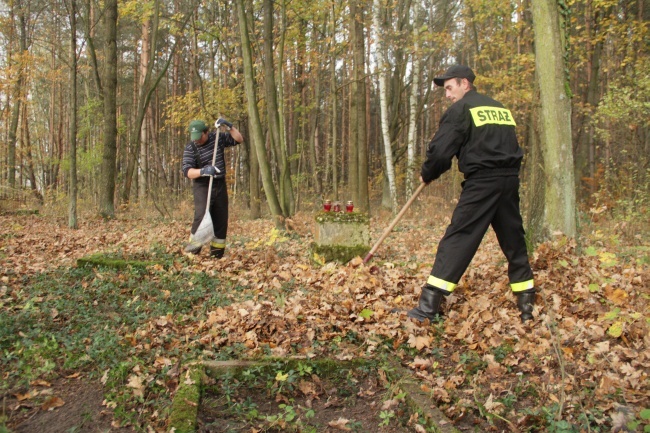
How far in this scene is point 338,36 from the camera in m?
17.6

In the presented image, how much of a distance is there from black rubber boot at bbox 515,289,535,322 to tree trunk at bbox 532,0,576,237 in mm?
1562

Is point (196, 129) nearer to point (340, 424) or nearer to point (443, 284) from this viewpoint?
point (443, 284)

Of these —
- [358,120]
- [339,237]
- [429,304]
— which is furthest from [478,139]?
[358,120]

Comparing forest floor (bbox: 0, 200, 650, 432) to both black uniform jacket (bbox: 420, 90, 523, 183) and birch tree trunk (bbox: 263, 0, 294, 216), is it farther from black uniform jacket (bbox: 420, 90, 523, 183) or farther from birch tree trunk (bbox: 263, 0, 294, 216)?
birch tree trunk (bbox: 263, 0, 294, 216)

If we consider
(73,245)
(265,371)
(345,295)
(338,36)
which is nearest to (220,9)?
(338,36)

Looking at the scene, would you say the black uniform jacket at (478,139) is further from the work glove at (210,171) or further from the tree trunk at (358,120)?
the tree trunk at (358,120)

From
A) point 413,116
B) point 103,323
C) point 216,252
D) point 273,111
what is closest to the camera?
point 103,323

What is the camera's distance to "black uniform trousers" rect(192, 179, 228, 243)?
729 cm

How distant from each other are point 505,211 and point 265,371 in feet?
8.18

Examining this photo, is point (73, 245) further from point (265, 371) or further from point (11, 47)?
point (11, 47)

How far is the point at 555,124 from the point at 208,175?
4635mm

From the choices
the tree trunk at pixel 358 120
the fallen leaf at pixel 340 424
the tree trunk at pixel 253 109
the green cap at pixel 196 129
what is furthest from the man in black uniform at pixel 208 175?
the tree trunk at pixel 358 120

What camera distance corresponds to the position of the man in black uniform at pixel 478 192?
14.0 feet

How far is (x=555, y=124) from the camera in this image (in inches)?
223
